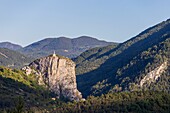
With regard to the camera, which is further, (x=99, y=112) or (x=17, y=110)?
(x=99, y=112)

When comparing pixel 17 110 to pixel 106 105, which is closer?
pixel 17 110

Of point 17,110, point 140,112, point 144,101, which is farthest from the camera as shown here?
point 144,101

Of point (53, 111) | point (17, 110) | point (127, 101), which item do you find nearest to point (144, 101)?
point (127, 101)

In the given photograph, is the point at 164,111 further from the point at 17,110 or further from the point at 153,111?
the point at 17,110

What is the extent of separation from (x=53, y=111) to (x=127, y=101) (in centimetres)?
3072

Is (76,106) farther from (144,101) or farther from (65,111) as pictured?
(144,101)

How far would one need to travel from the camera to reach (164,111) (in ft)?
632

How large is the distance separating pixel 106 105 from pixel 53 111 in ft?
69.8

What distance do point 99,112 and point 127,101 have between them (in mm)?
16211

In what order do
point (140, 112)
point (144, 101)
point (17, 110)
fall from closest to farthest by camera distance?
point (17, 110) → point (140, 112) → point (144, 101)

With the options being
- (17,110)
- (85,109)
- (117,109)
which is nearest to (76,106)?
(85,109)

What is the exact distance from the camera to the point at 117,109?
18988cm

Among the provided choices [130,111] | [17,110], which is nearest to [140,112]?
[130,111]

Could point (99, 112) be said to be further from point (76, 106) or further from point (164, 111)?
point (164, 111)
